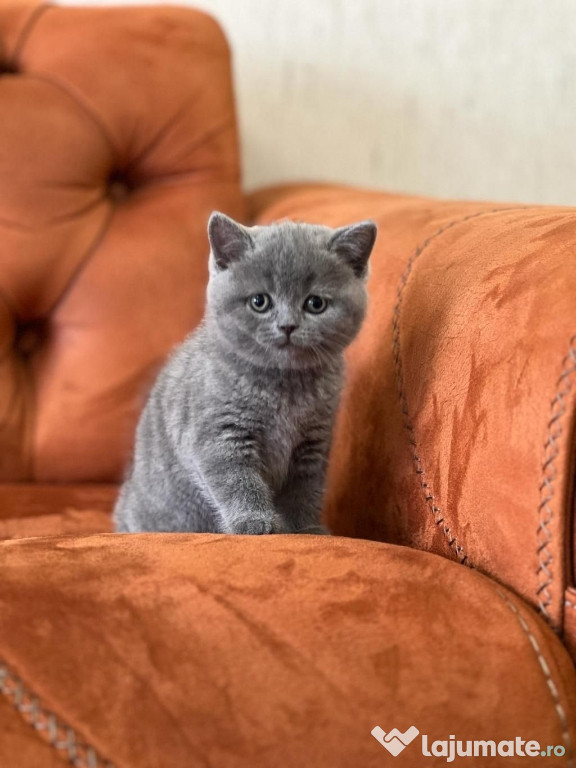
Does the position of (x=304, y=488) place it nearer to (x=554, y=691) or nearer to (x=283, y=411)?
(x=283, y=411)

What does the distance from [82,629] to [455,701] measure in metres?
0.27

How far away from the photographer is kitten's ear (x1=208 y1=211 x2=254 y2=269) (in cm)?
91

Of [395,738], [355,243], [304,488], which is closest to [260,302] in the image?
[355,243]

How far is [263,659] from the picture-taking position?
52 centimetres

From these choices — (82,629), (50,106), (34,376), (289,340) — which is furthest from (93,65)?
(82,629)

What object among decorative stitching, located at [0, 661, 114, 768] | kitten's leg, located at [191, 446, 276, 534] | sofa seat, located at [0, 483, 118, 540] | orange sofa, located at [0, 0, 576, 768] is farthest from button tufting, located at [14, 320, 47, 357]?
decorative stitching, located at [0, 661, 114, 768]

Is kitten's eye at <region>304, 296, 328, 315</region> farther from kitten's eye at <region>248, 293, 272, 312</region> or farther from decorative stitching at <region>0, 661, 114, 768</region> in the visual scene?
decorative stitching at <region>0, 661, 114, 768</region>

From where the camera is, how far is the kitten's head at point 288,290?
2.93 ft

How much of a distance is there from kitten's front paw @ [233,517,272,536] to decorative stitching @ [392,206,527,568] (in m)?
0.19

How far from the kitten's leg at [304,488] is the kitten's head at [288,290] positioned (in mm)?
128

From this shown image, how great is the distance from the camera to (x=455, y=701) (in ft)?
1.73

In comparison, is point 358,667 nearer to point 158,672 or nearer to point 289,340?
point 158,672

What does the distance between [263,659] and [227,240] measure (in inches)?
22.1

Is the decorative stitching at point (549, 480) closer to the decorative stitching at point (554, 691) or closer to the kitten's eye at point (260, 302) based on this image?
the decorative stitching at point (554, 691)
